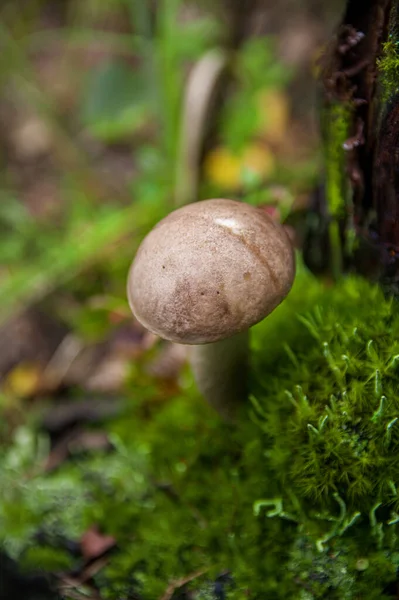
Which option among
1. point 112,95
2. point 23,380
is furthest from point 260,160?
point 23,380

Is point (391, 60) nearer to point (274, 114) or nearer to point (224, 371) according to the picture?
point (224, 371)

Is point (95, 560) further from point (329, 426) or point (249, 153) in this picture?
point (249, 153)

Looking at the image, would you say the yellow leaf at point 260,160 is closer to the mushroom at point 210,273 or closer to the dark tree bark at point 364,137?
the dark tree bark at point 364,137

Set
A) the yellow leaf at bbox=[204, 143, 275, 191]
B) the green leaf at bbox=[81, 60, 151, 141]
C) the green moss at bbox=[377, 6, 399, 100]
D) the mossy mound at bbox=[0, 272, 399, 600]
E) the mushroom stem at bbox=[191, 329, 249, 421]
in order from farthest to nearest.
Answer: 1. the green leaf at bbox=[81, 60, 151, 141]
2. the yellow leaf at bbox=[204, 143, 275, 191]
3. the mushroom stem at bbox=[191, 329, 249, 421]
4. the mossy mound at bbox=[0, 272, 399, 600]
5. the green moss at bbox=[377, 6, 399, 100]

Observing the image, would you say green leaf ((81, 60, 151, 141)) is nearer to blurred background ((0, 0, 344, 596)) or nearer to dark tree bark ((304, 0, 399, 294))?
blurred background ((0, 0, 344, 596))

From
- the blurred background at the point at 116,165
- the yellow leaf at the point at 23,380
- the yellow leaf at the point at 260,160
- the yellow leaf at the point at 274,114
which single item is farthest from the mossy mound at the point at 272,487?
the yellow leaf at the point at 274,114

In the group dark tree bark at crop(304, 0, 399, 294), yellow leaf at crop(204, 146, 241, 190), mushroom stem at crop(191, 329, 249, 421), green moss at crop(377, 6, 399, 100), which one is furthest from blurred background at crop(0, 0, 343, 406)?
green moss at crop(377, 6, 399, 100)
